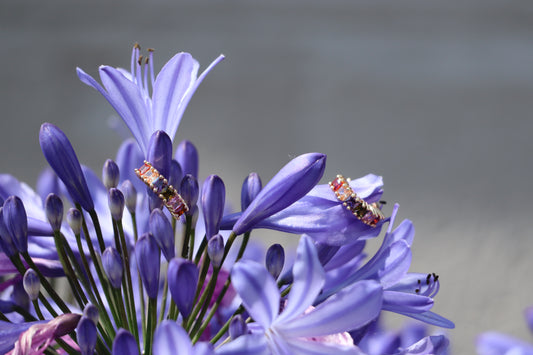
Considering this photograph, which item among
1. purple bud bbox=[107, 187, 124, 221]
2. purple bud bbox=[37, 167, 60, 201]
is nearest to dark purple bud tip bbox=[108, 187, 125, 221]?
purple bud bbox=[107, 187, 124, 221]

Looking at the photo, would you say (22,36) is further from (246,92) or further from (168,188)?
(168,188)

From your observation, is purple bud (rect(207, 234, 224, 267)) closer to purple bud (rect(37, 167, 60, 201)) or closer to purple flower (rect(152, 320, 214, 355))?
purple flower (rect(152, 320, 214, 355))

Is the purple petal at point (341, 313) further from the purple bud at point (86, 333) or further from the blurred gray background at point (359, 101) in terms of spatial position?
the blurred gray background at point (359, 101)

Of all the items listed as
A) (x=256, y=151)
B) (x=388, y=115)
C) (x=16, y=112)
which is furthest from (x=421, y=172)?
(x=16, y=112)

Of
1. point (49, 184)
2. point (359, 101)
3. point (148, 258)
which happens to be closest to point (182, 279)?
point (148, 258)

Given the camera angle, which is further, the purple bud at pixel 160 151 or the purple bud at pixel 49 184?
the purple bud at pixel 49 184

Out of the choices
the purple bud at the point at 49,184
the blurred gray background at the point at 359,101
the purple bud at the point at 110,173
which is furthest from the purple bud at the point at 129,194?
the blurred gray background at the point at 359,101
